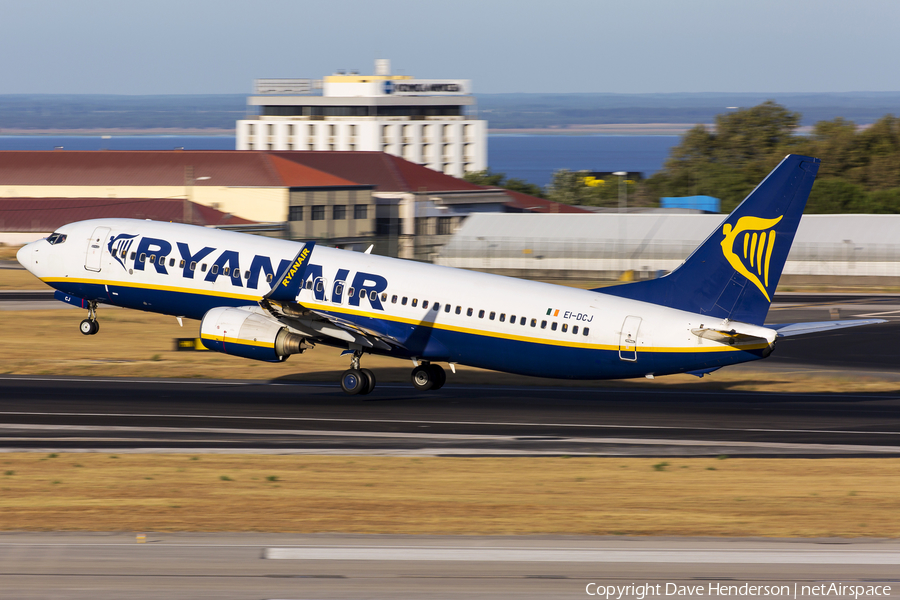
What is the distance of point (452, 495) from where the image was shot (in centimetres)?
2172

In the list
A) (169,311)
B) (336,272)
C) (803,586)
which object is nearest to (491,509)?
(803,586)

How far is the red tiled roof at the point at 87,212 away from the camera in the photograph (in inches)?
4348

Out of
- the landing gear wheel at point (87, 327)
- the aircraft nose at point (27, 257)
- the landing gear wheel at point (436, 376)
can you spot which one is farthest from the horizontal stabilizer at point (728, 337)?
the aircraft nose at point (27, 257)

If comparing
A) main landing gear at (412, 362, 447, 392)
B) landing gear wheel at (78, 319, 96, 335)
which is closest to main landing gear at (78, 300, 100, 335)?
landing gear wheel at (78, 319, 96, 335)

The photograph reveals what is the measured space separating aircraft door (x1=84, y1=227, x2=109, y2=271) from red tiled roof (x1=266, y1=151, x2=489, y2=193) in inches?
3833

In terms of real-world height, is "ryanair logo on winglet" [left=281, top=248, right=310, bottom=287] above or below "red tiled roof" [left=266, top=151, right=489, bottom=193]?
above

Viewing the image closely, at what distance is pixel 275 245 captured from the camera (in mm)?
Result: 36531

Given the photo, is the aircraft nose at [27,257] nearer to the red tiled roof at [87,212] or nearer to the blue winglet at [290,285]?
the blue winglet at [290,285]

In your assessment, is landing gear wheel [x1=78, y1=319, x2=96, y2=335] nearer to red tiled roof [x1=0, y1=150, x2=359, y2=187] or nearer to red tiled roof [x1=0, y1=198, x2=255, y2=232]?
red tiled roof [x1=0, y1=198, x2=255, y2=232]

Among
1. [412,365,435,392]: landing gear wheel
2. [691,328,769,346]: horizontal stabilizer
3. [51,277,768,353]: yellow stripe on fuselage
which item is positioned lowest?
[412,365,435,392]: landing gear wheel

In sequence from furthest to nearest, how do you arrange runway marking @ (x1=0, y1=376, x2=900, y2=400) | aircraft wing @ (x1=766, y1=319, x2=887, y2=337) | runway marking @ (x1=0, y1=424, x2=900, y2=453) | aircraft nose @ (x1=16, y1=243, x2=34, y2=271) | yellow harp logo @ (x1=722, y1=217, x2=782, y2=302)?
aircraft nose @ (x1=16, y1=243, x2=34, y2=271) < runway marking @ (x1=0, y1=376, x2=900, y2=400) < yellow harp logo @ (x1=722, y1=217, x2=782, y2=302) < aircraft wing @ (x1=766, y1=319, x2=887, y2=337) < runway marking @ (x1=0, y1=424, x2=900, y2=453)

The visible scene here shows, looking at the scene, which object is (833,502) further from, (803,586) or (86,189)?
(86,189)

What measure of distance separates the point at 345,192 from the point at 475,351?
312 feet

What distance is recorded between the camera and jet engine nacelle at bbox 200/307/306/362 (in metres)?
33.4
